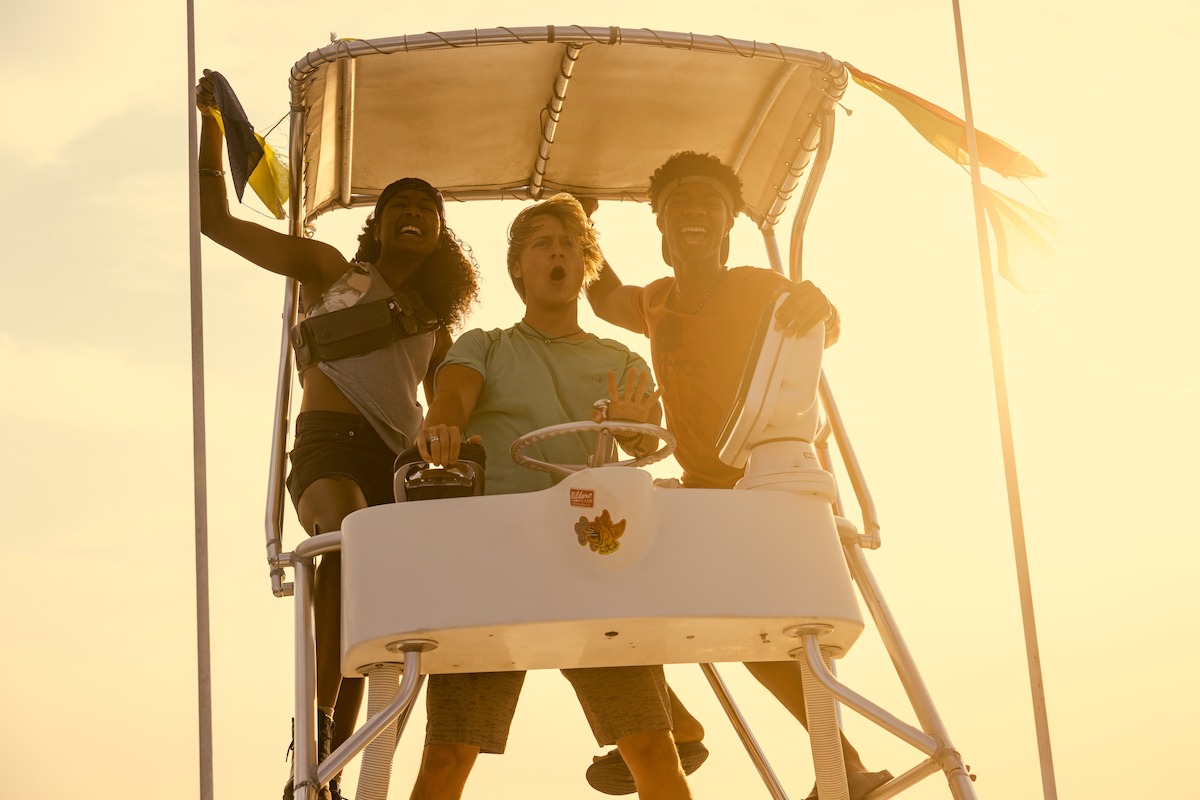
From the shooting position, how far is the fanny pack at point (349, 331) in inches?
195

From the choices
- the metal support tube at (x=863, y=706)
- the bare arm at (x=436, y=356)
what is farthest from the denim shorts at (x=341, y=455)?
the metal support tube at (x=863, y=706)

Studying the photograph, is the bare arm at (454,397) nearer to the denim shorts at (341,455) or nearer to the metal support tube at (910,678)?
the denim shorts at (341,455)

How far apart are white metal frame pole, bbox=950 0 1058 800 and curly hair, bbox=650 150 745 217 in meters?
0.77

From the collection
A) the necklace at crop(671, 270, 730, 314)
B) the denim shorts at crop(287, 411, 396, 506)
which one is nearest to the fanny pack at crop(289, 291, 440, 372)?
the denim shorts at crop(287, 411, 396, 506)

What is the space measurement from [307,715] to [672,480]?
47.1 inches

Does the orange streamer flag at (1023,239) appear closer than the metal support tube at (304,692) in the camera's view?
No

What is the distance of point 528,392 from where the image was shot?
454 cm

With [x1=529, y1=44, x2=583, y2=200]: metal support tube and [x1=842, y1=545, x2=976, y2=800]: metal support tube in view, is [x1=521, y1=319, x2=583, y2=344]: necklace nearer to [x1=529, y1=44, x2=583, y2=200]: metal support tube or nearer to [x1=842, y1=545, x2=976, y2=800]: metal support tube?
[x1=529, y1=44, x2=583, y2=200]: metal support tube

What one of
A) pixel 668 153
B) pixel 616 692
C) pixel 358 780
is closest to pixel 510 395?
pixel 616 692

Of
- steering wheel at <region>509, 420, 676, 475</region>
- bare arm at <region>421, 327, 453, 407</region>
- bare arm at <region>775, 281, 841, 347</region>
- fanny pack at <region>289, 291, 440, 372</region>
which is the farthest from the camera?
bare arm at <region>421, 327, 453, 407</region>

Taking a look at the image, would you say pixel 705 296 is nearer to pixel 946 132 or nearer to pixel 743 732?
pixel 946 132

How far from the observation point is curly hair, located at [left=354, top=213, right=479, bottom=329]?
5359 millimetres

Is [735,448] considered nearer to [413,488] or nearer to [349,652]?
[413,488]

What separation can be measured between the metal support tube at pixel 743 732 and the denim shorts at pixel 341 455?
1.58 meters
